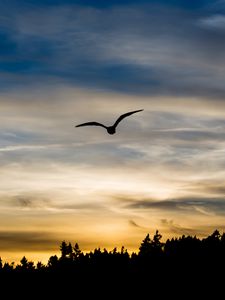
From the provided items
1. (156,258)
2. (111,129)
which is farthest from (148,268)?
(111,129)

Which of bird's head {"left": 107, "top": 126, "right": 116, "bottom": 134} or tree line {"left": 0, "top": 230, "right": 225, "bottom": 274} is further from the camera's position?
tree line {"left": 0, "top": 230, "right": 225, "bottom": 274}

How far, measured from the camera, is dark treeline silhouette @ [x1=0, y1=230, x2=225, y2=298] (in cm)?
12069

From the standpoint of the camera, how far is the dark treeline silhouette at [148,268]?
12069cm

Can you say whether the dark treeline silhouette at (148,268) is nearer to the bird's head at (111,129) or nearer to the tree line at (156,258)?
the tree line at (156,258)

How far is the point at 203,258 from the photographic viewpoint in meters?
122

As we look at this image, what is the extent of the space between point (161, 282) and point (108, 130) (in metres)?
73.6

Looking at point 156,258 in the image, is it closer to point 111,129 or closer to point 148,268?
point 148,268

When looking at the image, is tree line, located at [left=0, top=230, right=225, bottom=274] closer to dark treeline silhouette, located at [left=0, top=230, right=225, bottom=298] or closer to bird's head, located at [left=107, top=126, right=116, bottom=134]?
dark treeline silhouette, located at [left=0, top=230, right=225, bottom=298]

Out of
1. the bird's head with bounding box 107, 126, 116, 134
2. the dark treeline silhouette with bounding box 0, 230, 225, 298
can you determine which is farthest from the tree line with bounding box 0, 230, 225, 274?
the bird's head with bounding box 107, 126, 116, 134

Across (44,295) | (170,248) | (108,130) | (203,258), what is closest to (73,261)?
(44,295)

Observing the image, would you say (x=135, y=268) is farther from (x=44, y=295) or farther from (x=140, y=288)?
(x=44, y=295)

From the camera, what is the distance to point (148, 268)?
424 feet

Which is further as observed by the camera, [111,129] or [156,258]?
[156,258]

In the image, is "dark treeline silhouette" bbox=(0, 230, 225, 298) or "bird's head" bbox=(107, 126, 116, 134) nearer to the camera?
"bird's head" bbox=(107, 126, 116, 134)
